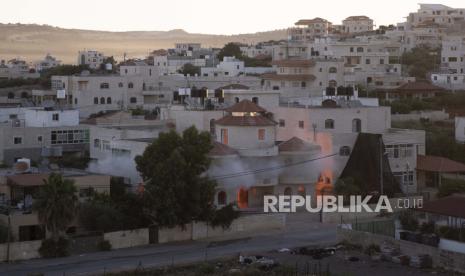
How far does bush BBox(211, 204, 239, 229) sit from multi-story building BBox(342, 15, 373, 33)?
104 meters

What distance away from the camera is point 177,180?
38094 millimetres

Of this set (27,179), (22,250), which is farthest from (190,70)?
(22,250)

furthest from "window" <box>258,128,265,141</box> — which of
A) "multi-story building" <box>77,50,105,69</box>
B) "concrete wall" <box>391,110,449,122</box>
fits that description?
"multi-story building" <box>77,50,105,69</box>

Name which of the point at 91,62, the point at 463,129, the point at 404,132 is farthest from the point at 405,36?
the point at 404,132

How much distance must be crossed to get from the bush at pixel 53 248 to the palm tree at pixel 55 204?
22 centimetres

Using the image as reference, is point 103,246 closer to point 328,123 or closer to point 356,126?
point 328,123

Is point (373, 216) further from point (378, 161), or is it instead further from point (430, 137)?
point (430, 137)

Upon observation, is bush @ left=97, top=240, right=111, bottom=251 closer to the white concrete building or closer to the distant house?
the white concrete building

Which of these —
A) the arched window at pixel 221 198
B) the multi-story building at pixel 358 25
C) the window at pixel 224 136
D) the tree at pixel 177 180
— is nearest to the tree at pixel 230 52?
the multi-story building at pixel 358 25

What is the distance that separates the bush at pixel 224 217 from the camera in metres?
39.7

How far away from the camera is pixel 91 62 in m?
118

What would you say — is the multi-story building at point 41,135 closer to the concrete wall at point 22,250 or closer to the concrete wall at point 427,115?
the concrete wall at point 22,250

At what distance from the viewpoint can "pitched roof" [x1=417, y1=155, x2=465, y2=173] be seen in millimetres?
→ 49406

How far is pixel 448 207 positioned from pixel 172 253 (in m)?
10.5
